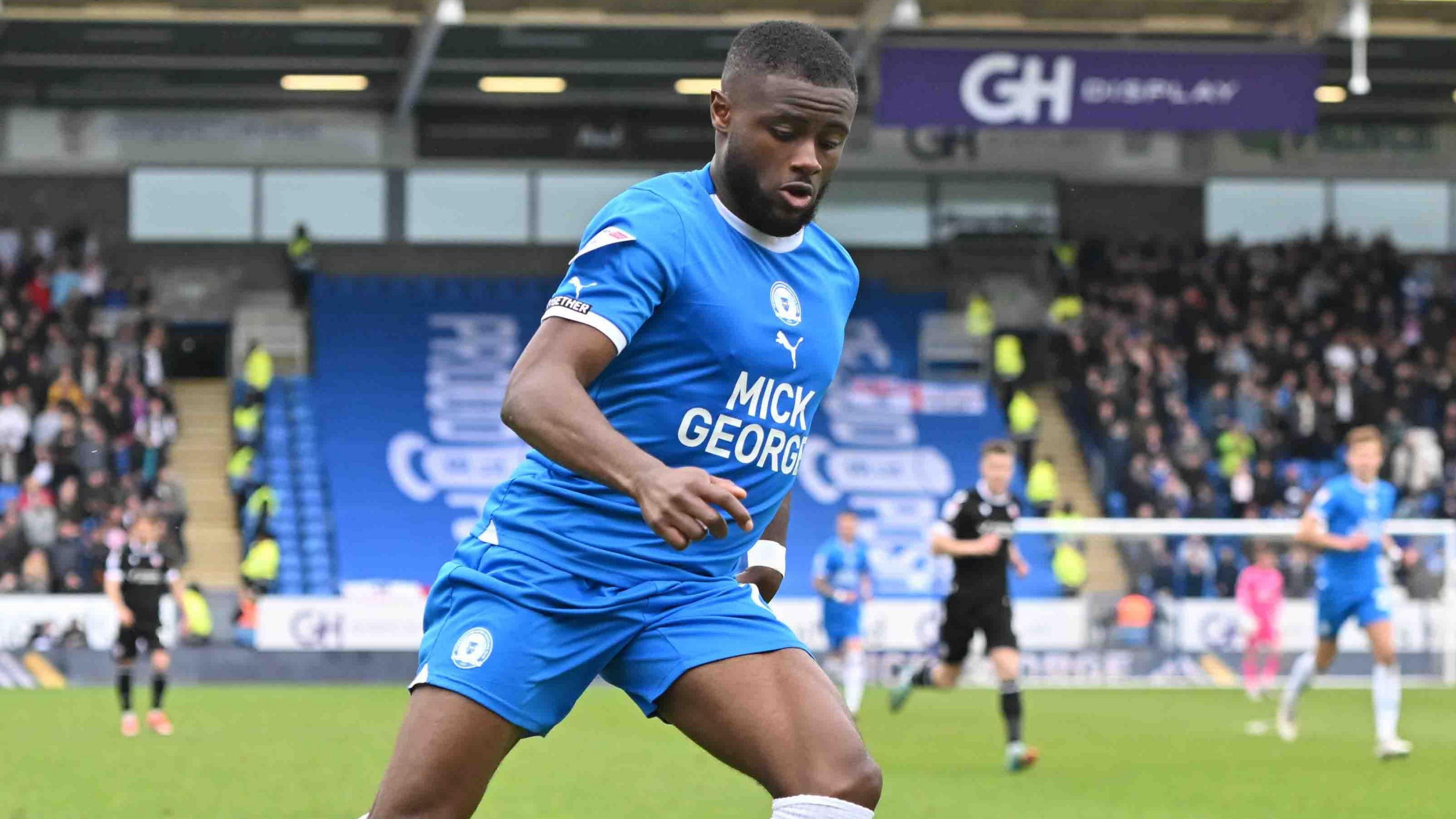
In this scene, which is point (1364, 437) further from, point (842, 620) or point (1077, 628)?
point (1077, 628)

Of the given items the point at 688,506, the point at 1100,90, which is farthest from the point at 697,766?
the point at 1100,90

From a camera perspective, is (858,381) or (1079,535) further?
(858,381)

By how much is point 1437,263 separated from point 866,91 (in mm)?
10999

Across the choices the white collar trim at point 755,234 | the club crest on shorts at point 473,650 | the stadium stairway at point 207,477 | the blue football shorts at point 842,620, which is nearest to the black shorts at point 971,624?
the blue football shorts at point 842,620

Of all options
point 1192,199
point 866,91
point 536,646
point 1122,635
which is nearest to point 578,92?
point 866,91

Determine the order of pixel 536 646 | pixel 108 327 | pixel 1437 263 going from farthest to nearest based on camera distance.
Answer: pixel 1437 263 → pixel 108 327 → pixel 536 646

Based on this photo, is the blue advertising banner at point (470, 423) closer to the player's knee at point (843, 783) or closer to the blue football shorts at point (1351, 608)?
the blue football shorts at point (1351, 608)

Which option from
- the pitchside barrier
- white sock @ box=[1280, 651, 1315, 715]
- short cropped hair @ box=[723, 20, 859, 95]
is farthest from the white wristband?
the pitchside barrier

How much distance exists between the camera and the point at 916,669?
15.1 metres

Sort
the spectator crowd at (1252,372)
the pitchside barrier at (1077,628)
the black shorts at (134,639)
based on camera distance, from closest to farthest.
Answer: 1. the black shorts at (134,639)
2. the pitchside barrier at (1077,628)
3. the spectator crowd at (1252,372)

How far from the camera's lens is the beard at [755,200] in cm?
402

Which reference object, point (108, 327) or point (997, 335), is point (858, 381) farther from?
point (108, 327)

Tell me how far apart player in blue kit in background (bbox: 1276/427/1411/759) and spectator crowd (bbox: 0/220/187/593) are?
12.0 m

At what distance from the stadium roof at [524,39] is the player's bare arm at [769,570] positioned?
20738 mm
